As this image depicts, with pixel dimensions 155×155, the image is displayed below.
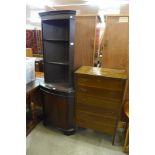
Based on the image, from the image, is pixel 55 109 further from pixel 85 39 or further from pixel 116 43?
pixel 116 43

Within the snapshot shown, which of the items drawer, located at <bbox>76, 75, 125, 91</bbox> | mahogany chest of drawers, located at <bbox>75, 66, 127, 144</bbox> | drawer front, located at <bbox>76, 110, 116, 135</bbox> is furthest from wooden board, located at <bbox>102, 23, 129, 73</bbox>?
drawer front, located at <bbox>76, 110, 116, 135</bbox>

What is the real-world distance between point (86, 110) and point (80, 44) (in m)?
1.01

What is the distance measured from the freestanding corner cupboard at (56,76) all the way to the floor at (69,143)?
5.1 inches

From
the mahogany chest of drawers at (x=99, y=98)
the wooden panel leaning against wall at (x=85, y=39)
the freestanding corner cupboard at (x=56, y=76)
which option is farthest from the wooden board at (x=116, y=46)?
the freestanding corner cupboard at (x=56, y=76)

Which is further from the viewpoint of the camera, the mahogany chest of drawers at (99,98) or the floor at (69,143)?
the floor at (69,143)

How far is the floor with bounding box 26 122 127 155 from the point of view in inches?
74.9

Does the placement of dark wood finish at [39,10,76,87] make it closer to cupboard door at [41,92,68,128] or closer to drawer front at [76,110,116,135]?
cupboard door at [41,92,68,128]

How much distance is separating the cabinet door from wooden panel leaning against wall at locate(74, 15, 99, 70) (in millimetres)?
535

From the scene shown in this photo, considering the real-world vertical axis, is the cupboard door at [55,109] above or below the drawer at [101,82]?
below

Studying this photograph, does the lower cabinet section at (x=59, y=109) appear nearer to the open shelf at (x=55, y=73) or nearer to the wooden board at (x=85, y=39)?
the open shelf at (x=55, y=73)

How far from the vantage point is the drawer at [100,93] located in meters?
1.79

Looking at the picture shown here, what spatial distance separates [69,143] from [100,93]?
0.84 m

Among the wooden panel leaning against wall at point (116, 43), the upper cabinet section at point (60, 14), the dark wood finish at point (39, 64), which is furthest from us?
the dark wood finish at point (39, 64)

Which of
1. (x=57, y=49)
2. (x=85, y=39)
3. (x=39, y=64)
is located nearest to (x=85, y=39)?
(x=85, y=39)
